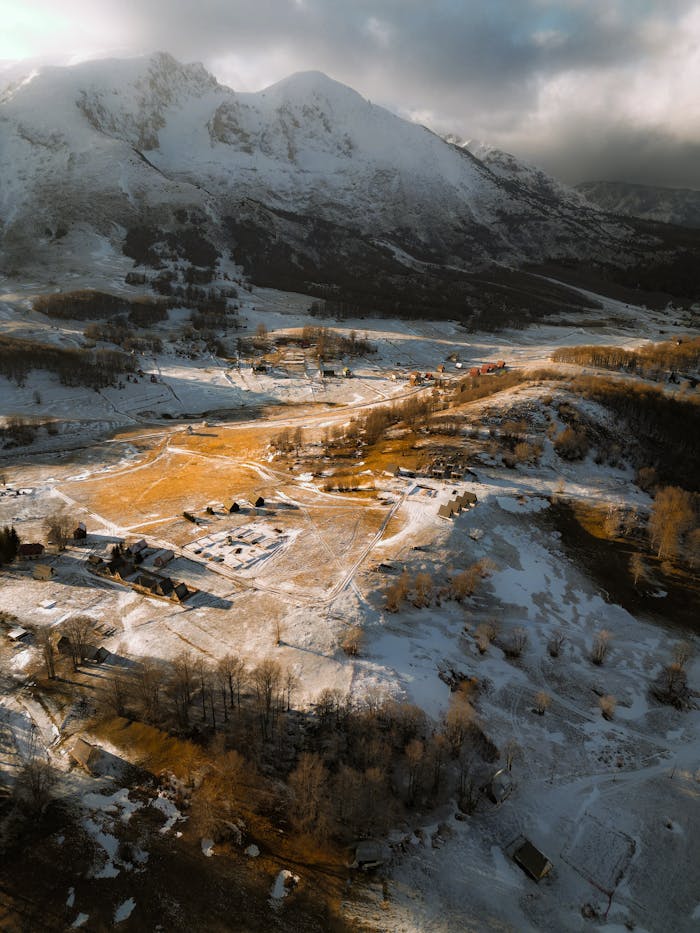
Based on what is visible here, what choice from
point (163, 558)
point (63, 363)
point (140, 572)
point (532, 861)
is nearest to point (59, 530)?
point (140, 572)

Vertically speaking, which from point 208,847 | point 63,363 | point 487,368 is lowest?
point 208,847

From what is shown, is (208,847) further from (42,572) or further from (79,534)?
(79,534)

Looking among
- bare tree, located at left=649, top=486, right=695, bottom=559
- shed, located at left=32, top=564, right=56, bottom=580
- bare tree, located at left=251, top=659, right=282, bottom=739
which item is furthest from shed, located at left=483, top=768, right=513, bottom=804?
shed, located at left=32, top=564, right=56, bottom=580

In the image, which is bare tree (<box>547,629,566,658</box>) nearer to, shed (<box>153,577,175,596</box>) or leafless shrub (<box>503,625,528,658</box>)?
leafless shrub (<box>503,625,528,658</box>)

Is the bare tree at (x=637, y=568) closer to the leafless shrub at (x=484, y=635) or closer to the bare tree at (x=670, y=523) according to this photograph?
the bare tree at (x=670, y=523)

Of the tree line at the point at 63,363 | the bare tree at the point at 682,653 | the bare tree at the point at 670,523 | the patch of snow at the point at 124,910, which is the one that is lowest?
the patch of snow at the point at 124,910

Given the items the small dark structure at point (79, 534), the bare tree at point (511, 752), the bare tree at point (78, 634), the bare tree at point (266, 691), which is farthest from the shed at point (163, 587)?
the bare tree at point (511, 752)
